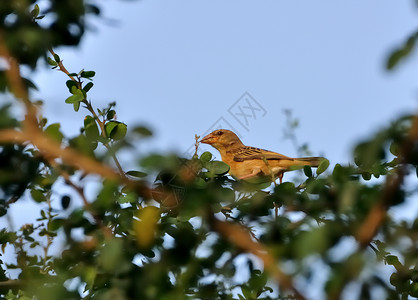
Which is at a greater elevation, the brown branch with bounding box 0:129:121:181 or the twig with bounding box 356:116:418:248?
the brown branch with bounding box 0:129:121:181

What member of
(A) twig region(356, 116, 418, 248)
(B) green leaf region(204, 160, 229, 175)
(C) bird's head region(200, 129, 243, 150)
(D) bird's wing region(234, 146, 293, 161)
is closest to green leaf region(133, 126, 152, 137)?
(A) twig region(356, 116, 418, 248)

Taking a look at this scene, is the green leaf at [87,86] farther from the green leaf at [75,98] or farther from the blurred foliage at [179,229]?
the blurred foliage at [179,229]

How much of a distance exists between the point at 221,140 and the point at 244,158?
2.49ft

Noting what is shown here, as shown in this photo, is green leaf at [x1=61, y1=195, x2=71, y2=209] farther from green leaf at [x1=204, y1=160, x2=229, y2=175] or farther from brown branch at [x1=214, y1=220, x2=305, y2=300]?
green leaf at [x1=204, y1=160, x2=229, y2=175]

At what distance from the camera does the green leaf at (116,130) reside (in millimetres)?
3087

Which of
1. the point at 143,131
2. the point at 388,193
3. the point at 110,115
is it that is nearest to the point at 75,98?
the point at 110,115

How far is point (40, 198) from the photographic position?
12.1ft

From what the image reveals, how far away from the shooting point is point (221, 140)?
9.43 metres

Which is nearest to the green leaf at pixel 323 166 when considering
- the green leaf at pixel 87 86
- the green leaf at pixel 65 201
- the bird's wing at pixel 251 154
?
the green leaf at pixel 87 86

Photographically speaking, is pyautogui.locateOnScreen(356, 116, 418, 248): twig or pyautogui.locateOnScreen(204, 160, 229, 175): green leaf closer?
pyautogui.locateOnScreen(356, 116, 418, 248): twig

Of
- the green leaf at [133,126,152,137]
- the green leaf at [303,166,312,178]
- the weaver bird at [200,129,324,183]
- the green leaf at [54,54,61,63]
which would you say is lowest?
the green leaf at [133,126,152,137]

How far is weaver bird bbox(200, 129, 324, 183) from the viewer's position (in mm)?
7926

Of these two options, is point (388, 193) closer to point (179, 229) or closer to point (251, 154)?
point (179, 229)

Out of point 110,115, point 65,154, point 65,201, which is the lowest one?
point 65,154
